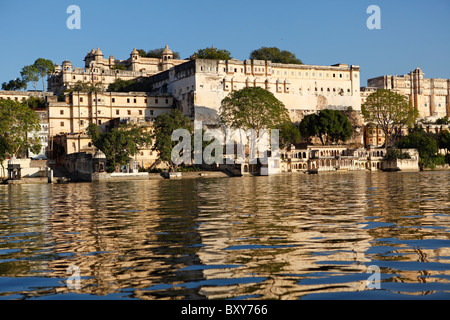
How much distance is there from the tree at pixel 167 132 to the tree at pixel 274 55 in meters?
42.1

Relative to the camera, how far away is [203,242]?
34.9 feet

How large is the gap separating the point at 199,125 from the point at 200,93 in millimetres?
5980

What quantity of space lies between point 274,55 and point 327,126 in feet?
105

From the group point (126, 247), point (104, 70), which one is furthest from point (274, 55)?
point (126, 247)

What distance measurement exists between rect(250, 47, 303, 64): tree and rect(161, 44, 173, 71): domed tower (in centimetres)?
1794

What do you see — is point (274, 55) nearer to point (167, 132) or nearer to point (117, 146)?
point (167, 132)

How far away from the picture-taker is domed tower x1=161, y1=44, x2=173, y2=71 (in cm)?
11525

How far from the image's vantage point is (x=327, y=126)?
79000 millimetres

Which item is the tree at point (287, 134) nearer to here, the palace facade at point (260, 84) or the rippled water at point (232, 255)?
the palace facade at point (260, 84)

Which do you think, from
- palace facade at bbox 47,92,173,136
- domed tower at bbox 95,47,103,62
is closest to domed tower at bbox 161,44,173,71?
domed tower at bbox 95,47,103,62

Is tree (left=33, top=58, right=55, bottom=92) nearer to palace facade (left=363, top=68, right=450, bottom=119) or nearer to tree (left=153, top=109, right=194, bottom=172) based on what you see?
tree (left=153, top=109, right=194, bottom=172)

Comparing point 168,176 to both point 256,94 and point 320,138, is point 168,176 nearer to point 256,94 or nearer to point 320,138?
point 256,94

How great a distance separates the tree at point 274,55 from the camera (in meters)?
106
